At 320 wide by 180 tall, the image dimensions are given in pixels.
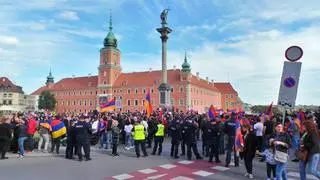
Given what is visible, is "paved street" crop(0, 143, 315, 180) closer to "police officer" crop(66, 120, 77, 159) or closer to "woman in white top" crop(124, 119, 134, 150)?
"police officer" crop(66, 120, 77, 159)

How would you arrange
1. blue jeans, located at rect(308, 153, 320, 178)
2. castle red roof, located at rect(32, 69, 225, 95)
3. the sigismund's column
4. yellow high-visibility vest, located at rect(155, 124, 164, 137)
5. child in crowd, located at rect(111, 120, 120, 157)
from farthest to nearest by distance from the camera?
1. castle red roof, located at rect(32, 69, 225, 95)
2. the sigismund's column
3. yellow high-visibility vest, located at rect(155, 124, 164, 137)
4. child in crowd, located at rect(111, 120, 120, 157)
5. blue jeans, located at rect(308, 153, 320, 178)

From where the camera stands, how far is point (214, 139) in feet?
45.1

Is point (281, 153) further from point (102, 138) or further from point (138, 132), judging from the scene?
point (102, 138)

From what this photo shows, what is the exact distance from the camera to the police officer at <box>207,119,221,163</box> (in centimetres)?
1373

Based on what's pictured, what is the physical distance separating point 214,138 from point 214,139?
0.04 metres

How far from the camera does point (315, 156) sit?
318 inches

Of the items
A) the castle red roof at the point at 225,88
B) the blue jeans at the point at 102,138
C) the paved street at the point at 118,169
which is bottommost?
the paved street at the point at 118,169

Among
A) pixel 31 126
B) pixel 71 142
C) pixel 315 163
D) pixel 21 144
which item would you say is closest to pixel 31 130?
pixel 31 126

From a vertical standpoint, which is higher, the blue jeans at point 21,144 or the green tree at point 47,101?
the green tree at point 47,101

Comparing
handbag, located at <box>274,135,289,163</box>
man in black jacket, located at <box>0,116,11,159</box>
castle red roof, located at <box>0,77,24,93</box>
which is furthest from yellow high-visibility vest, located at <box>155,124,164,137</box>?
castle red roof, located at <box>0,77,24,93</box>

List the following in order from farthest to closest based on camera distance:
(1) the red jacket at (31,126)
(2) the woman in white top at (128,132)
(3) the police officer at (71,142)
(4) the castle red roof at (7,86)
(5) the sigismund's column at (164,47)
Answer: (4) the castle red roof at (7,86), (5) the sigismund's column at (164,47), (2) the woman in white top at (128,132), (1) the red jacket at (31,126), (3) the police officer at (71,142)

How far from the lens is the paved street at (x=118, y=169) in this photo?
10.7 meters

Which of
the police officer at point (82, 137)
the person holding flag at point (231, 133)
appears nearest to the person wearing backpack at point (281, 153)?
the person holding flag at point (231, 133)

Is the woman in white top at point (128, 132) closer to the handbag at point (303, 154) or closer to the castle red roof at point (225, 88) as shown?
the handbag at point (303, 154)
